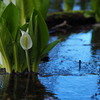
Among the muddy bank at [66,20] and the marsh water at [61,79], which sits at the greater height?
the muddy bank at [66,20]

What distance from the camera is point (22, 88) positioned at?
3.75m

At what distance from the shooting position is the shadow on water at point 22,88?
3445 mm

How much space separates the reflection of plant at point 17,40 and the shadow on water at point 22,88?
0.16m

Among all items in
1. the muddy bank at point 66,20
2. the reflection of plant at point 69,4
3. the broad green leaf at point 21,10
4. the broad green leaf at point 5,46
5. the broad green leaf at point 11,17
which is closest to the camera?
the broad green leaf at point 5,46

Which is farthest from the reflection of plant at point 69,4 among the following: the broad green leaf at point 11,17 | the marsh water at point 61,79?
the broad green leaf at point 11,17

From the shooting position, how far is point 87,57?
5.38 meters

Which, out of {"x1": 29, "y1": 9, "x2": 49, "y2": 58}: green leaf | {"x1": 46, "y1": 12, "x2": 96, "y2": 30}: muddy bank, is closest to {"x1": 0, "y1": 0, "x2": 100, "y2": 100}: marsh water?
{"x1": 29, "y1": 9, "x2": 49, "y2": 58}: green leaf

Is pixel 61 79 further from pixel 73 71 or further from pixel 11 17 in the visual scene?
Answer: pixel 11 17

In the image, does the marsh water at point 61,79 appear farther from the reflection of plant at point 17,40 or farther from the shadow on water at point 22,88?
the reflection of plant at point 17,40

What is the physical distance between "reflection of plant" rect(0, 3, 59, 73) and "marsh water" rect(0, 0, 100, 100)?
0.50ft

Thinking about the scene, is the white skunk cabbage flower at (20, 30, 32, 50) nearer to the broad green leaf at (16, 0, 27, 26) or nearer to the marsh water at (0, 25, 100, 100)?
the marsh water at (0, 25, 100, 100)

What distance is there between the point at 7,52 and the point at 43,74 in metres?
0.53

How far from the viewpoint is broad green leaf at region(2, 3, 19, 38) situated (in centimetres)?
414

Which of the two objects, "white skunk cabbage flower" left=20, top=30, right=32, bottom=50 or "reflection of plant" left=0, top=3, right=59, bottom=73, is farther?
"reflection of plant" left=0, top=3, right=59, bottom=73
